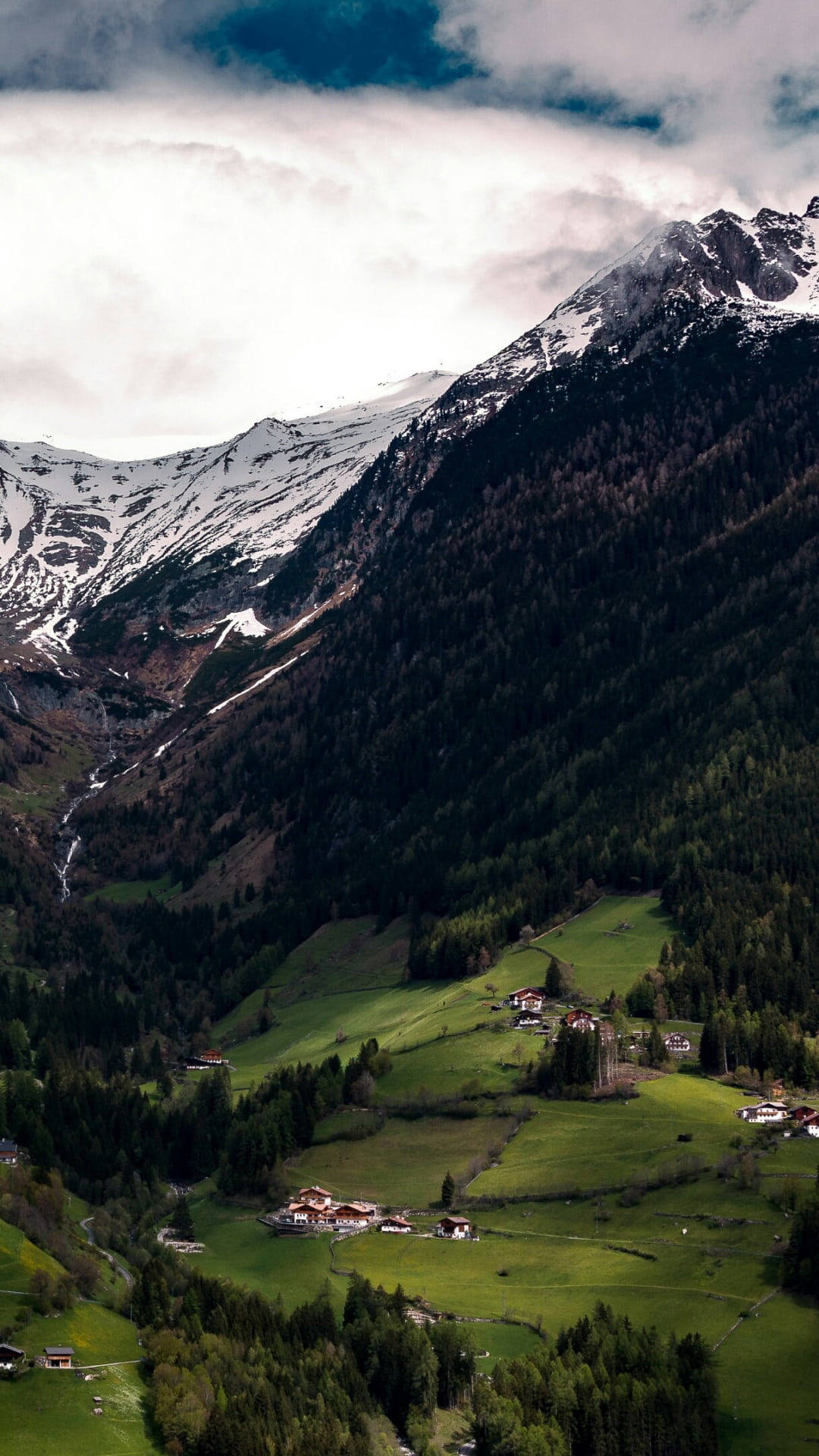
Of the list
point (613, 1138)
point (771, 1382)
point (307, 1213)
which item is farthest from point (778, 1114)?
point (771, 1382)

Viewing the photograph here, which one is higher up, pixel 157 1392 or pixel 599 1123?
pixel 599 1123

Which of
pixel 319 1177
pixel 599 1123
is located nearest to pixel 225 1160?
pixel 319 1177

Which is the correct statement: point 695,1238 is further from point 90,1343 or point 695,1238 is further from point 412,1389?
point 90,1343

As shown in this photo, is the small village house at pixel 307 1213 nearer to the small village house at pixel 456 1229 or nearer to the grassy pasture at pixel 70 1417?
the small village house at pixel 456 1229

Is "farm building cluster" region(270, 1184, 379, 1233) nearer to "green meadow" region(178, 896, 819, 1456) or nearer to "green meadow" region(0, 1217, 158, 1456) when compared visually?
"green meadow" region(178, 896, 819, 1456)

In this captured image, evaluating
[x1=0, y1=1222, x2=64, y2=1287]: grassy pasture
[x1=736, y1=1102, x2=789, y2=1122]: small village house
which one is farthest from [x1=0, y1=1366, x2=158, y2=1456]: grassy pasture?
[x1=736, y1=1102, x2=789, y2=1122]: small village house

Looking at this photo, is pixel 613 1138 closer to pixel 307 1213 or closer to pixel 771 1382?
pixel 307 1213

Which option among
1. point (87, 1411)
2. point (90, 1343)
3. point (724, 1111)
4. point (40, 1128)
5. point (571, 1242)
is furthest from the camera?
point (40, 1128)

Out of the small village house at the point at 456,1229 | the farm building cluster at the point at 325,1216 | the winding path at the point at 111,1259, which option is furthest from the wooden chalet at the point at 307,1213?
the winding path at the point at 111,1259
